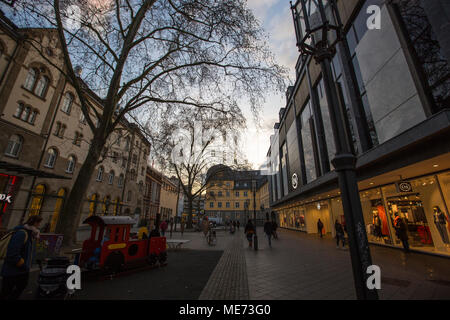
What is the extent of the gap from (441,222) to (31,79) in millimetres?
29050

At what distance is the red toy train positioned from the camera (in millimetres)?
6176

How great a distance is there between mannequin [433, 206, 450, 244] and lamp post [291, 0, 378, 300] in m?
10.8

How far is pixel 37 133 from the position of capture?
16344mm

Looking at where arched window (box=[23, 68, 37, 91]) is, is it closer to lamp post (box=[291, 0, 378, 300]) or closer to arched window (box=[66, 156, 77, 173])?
arched window (box=[66, 156, 77, 173])

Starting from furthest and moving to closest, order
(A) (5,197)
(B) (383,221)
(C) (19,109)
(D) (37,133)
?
(D) (37,133) → (C) (19,109) → (A) (5,197) → (B) (383,221)

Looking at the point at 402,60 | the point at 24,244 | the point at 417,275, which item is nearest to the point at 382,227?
the point at 417,275

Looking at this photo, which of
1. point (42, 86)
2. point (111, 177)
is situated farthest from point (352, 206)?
point (111, 177)

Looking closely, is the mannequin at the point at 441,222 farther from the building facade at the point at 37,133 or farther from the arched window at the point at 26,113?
the arched window at the point at 26,113

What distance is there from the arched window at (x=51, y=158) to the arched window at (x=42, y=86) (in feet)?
16.6

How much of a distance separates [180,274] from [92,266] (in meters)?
2.84

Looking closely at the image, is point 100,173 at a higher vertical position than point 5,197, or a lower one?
higher

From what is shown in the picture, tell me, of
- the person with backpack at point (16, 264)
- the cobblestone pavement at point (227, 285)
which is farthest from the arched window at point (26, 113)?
the cobblestone pavement at point (227, 285)

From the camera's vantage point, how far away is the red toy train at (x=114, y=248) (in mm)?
6176

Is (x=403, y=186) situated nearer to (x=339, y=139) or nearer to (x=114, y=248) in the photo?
(x=339, y=139)
